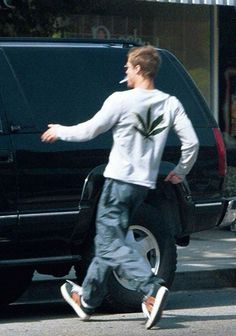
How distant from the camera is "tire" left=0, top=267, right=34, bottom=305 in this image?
8930 millimetres

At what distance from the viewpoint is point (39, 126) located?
823cm

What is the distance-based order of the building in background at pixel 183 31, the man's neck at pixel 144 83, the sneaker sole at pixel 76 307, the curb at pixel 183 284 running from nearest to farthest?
the man's neck at pixel 144 83 → the sneaker sole at pixel 76 307 → the curb at pixel 183 284 → the building in background at pixel 183 31

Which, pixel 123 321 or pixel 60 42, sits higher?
pixel 60 42

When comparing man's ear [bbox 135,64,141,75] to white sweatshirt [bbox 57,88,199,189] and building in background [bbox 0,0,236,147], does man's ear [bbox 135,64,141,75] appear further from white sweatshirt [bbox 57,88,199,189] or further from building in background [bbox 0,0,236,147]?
building in background [bbox 0,0,236,147]

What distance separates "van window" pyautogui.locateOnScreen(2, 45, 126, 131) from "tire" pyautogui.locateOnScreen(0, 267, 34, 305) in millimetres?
1351

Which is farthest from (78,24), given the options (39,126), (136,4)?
(39,126)

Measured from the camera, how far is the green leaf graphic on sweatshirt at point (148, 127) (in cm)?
762

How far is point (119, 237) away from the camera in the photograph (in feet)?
25.0

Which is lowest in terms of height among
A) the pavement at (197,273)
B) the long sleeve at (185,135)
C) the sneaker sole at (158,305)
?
the pavement at (197,273)

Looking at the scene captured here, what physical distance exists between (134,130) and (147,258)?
1.31 m

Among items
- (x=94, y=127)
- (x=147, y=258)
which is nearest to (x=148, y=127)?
(x=94, y=127)

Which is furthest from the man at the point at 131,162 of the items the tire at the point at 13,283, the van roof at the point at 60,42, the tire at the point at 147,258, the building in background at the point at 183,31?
the building in background at the point at 183,31

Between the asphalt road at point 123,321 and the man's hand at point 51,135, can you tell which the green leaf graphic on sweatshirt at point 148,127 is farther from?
the asphalt road at point 123,321

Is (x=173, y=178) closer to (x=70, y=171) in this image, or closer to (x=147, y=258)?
(x=70, y=171)
